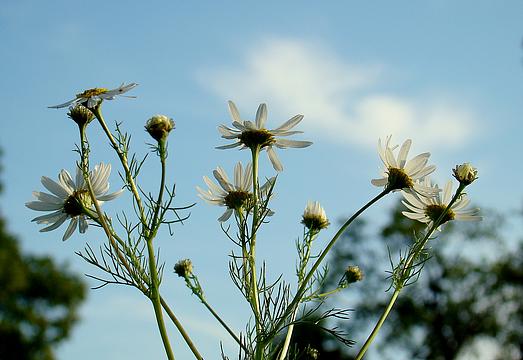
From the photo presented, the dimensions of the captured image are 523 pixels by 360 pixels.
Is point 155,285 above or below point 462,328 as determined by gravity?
below

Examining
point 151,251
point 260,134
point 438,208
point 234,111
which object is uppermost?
point 234,111

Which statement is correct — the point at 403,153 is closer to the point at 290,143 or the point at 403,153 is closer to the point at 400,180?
the point at 400,180

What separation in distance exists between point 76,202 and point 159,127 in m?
0.32

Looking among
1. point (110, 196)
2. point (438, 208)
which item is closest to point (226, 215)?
point (110, 196)

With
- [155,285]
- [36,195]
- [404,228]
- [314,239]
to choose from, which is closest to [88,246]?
[36,195]

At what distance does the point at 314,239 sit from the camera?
97.4 inches

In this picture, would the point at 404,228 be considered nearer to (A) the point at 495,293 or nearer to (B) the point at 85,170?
(A) the point at 495,293

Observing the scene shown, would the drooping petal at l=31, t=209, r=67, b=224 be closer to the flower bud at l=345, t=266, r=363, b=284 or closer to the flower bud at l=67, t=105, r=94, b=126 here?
the flower bud at l=67, t=105, r=94, b=126

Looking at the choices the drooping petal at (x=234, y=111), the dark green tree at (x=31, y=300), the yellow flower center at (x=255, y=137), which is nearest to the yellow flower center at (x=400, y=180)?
the yellow flower center at (x=255, y=137)

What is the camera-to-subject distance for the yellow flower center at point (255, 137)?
2211mm

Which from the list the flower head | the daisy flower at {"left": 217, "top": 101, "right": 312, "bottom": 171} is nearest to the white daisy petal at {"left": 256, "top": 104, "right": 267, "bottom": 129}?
the daisy flower at {"left": 217, "top": 101, "right": 312, "bottom": 171}

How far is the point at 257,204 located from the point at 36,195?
0.63 metres

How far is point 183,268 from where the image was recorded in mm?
2320

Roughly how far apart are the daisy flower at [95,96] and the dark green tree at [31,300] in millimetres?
31039
